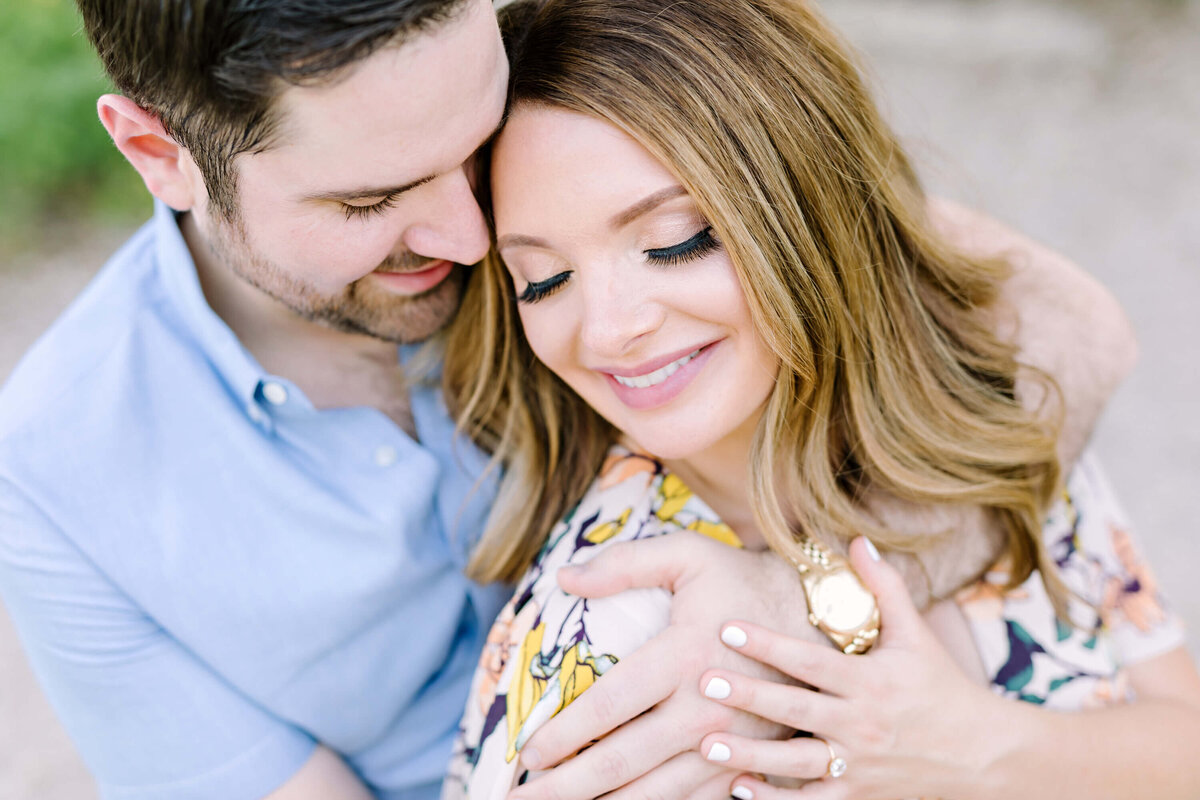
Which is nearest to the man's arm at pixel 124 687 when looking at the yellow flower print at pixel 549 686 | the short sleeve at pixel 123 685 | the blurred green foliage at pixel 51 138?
the short sleeve at pixel 123 685

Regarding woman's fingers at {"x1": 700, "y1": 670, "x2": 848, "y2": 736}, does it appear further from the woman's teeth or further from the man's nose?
the man's nose

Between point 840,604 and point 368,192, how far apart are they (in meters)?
→ 1.11

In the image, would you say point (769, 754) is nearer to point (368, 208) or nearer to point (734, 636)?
point (734, 636)

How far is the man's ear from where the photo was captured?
175 cm

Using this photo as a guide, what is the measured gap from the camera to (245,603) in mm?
1848

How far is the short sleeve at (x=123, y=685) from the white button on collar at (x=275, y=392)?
1.40ft

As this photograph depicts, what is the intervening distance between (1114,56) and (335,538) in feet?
18.7

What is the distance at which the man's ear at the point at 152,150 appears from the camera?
1751 millimetres

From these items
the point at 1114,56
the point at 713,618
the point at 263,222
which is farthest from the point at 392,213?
the point at 1114,56

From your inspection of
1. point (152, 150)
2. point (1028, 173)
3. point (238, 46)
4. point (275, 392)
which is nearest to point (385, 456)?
point (275, 392)

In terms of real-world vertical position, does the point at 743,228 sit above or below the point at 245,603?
above

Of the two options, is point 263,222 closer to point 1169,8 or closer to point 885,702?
point 885,702

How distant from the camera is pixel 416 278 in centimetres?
197

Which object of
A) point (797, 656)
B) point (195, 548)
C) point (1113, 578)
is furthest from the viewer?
point (1113, 578)
